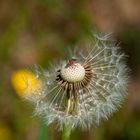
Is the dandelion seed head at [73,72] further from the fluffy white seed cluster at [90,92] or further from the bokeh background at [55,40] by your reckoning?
the bokeh background at [55,40]

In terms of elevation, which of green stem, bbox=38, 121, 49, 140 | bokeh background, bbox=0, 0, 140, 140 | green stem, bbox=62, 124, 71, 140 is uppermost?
bokeh background, bbox=0, 0, 140, 140

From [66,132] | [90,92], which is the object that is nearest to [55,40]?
[90,92]

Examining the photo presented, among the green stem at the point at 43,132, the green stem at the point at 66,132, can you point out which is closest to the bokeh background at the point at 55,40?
the green stem at the point at 43,132

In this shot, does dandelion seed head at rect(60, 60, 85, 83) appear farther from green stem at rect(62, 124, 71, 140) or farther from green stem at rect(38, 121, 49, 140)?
green stem at rect(38, 121, 49, 140)

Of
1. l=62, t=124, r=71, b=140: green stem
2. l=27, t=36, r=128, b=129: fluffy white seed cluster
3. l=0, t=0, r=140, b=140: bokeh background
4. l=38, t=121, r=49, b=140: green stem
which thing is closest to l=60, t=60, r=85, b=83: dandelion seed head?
l=27, t=36, r=128, b=129: fluffy white seed cluster

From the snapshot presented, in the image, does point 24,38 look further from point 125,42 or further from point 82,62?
point 82,62

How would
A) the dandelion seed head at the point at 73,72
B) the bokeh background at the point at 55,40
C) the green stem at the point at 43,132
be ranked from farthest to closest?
the bokeh background at the point at 55,40 → the green stem at the point at 43,132 → the dandelion seed head at the point at 73,72

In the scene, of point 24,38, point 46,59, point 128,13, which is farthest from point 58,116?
point 128,13
